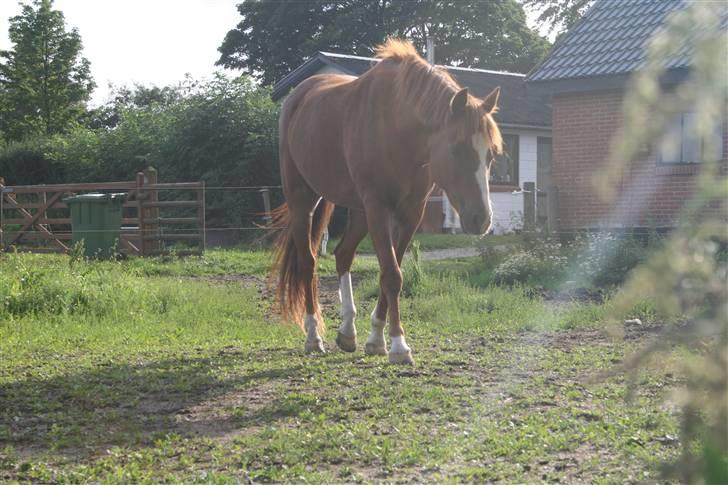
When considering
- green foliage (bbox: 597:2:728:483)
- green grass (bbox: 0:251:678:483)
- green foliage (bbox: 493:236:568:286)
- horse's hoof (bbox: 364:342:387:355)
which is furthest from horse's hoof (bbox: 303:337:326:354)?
green foliage (bbox: 597:2:728:483)

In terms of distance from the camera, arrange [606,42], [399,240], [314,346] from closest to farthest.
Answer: [399,240] → [314,346] → [606,42]

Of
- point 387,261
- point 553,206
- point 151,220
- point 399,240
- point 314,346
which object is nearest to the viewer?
point 387,261

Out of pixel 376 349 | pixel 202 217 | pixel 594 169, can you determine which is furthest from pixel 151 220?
pixel 376 349

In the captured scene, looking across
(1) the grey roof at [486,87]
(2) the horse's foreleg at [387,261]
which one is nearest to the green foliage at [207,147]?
(1) the grey roof at [486,87]

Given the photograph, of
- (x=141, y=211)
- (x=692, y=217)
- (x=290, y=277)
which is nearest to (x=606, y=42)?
(x=141, y=211)

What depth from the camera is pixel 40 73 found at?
40125 mm

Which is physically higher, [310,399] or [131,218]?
[131,218]

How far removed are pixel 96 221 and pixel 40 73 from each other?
2491 centimetres

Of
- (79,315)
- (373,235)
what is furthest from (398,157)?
(79,315)

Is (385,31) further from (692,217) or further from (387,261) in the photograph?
(692,217)

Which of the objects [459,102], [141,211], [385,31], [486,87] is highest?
[385,31]

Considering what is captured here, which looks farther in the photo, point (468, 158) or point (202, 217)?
point (202, 217)

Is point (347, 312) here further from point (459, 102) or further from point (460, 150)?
point (459, 102)

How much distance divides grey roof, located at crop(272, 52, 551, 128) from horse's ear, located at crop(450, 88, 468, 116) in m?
23.0
